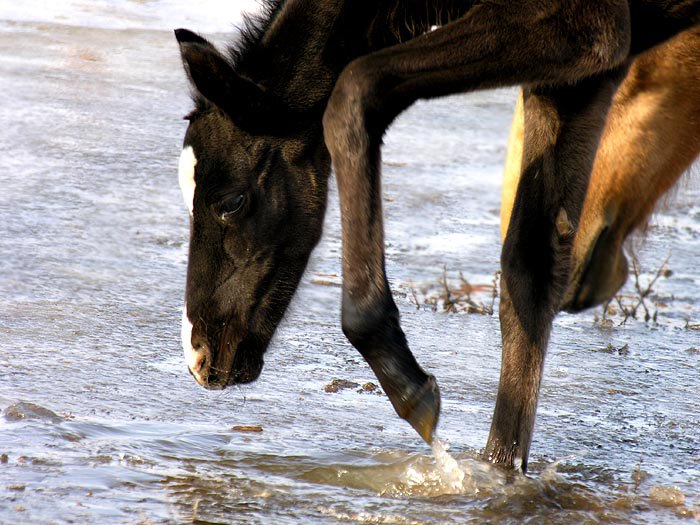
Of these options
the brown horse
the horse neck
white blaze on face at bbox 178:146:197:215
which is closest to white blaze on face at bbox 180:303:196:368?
white blaze on face at bbox 178:146:197:215

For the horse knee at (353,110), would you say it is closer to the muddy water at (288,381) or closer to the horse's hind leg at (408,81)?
the horse's hind leg at (408,81)

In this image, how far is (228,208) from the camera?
4.33m

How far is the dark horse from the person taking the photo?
4176 millimetres

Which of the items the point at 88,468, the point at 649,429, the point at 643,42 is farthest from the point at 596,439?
the point at 88,468

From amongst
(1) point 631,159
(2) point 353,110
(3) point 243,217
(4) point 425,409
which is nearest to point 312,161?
(3) point 243,217

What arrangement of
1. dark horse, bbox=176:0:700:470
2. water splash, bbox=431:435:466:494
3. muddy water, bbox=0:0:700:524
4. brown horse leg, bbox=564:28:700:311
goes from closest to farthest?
muddy water, bbox=0:0:700:524 < water splash, bbox=431:435:466:494 < dark horse, bbox=176:0:700:470 < brown horse leg, bbox=564:28:700:311

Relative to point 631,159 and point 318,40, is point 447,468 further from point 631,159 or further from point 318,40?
point 631,159

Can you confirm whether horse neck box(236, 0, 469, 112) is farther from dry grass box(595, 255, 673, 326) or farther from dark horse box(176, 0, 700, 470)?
dry grass box(595, 255, 673, 326)

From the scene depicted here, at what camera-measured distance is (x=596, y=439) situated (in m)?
4.64

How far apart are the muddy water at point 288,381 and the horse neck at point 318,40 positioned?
0.67 meters

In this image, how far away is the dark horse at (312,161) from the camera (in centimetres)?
418

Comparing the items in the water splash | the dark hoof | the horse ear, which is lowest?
the water splash

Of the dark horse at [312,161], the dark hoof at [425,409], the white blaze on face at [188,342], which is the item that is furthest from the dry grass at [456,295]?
the dark hoof at [425,409]

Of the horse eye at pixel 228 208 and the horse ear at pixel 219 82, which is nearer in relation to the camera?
the horse ear at pixel 219 82
